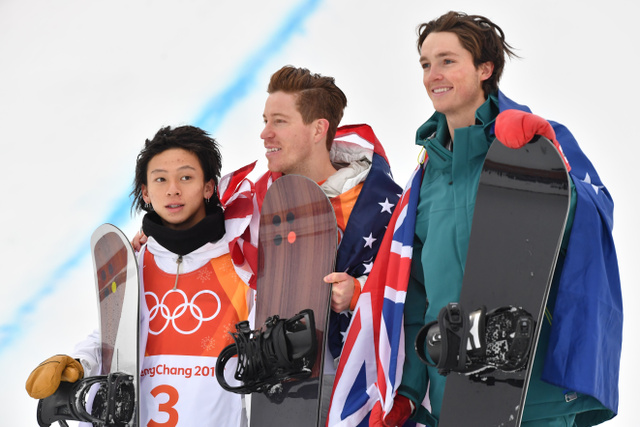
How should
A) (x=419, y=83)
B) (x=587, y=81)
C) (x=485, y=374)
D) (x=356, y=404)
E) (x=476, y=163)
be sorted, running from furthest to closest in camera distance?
1. (x=419, y=83)
2. (x=587, y=81)
3. (x=356, y=404)
4. (x=476, y=163)
5. (x=485, y=374)

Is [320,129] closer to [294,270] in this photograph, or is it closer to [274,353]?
[294,270]

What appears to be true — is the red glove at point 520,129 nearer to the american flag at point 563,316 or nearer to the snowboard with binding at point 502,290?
the snowboard with binding at point 502,290

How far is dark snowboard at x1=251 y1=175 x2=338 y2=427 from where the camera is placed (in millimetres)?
1998

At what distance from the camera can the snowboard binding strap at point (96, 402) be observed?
6.89 ft

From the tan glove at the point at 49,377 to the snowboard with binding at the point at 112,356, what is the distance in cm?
2

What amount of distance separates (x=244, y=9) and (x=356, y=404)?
10.4 ft

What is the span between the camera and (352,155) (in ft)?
7.78

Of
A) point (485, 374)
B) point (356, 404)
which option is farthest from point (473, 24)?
point (356, 404)

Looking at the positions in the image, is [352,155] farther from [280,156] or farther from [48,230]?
[48,230]

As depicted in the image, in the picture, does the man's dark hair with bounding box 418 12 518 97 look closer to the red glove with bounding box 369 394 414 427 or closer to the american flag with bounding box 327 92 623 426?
the american flag with bounding box 327 92 623 426

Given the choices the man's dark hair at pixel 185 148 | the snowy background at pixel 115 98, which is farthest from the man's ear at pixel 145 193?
the snowy background at pixel 115 98

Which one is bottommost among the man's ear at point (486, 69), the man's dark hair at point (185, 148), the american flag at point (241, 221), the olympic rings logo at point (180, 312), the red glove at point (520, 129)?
the olympic rings logo at point (180, 312)

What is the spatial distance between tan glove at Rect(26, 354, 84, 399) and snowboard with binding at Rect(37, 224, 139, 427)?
24 millimetres

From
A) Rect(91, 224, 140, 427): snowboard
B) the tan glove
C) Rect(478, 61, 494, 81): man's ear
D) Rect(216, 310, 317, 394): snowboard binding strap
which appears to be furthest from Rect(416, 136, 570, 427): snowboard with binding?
the tan glove
